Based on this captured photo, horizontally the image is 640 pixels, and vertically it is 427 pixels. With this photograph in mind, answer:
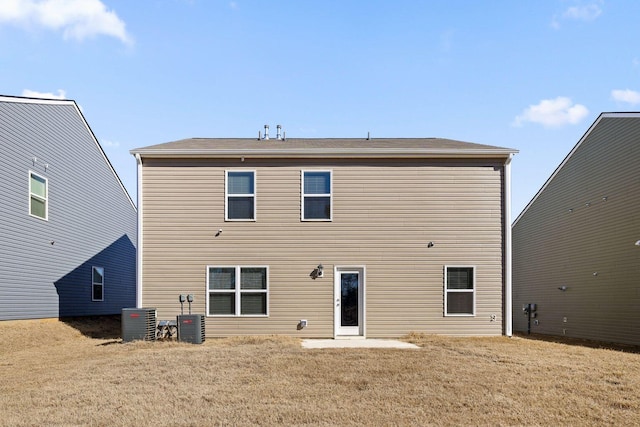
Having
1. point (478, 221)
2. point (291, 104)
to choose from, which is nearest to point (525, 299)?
point (478, 221)

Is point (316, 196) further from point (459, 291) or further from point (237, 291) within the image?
point (459, 291)

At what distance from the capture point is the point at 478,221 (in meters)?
14.2

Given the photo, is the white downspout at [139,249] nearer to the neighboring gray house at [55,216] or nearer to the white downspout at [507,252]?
the neighboring gray house at [55,216]

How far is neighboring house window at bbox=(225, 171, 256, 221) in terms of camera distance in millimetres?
14078

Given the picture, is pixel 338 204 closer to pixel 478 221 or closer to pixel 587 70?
pixel 478 221

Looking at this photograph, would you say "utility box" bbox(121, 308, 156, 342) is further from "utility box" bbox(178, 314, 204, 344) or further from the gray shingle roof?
the gray shingle roof

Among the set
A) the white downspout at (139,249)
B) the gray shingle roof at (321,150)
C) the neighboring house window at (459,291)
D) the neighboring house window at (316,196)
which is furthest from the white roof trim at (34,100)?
the neighboring house window at (459,291)

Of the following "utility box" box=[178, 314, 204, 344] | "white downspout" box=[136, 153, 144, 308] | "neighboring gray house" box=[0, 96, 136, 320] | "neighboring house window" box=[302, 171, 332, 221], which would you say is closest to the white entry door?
"neighboring house window" box=[302, 171, 332, 221]

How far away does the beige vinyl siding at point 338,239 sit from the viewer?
13.8 m

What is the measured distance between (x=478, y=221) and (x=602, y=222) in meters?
5.33

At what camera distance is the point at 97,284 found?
20047 millimetres

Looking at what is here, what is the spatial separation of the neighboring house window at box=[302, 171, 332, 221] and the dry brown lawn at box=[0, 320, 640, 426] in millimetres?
3825

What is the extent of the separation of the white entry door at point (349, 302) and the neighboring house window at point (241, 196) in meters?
2.79

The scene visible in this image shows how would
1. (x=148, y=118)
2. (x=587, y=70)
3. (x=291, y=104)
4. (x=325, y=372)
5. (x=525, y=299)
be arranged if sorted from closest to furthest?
(x=325, y=372)
(x=587, y=70)
(x=148, y=118)
(x=291, y=104)
(x=525, y=299)
